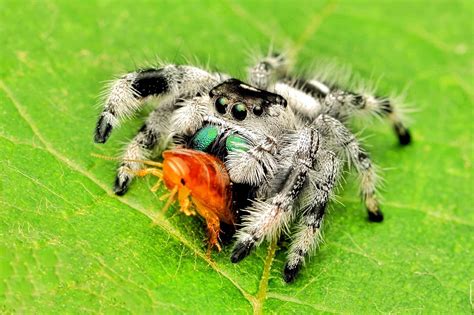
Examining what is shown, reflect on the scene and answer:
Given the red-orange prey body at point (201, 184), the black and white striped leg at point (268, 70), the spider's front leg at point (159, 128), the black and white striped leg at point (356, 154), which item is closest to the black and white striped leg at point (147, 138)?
the spider's front leg at point (159, 128)

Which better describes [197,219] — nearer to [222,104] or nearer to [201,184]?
[201,184]

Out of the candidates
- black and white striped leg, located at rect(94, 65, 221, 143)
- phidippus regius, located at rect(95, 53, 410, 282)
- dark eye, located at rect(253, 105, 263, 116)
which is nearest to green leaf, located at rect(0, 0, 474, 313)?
phidippus regius, located at rect(95, 53, 410, 282)

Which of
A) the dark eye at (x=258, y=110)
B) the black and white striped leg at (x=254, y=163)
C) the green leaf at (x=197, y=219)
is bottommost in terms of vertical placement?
the green leaf at (x=197, y=219)

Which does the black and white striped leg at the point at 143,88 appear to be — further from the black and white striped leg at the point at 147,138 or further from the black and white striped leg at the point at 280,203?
the black and white striped leg at the point at 280,203

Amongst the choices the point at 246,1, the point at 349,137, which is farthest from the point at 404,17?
the point at 349,137

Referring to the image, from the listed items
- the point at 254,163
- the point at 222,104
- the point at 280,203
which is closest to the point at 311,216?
the point at 280,203

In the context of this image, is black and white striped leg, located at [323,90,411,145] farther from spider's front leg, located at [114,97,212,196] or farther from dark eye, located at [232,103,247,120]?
spider's front leg, located at [114,97,212,196]

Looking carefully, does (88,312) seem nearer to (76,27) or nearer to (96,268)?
(96,268)
